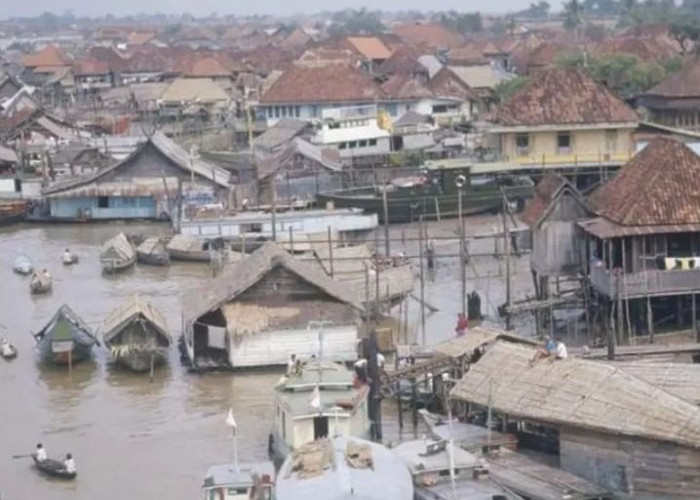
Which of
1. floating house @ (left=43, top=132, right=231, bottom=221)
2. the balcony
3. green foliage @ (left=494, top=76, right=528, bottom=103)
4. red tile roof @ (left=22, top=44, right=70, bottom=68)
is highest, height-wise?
red tile roof @ (left=22, top=44, right=70, bottom=68)

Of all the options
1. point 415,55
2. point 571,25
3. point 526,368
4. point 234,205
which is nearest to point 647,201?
point 526,368

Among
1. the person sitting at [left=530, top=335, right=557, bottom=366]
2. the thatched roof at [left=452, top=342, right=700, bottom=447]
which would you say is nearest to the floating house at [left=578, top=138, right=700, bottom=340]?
the person sitting at [left=530, top=335, right=557, bottom=366]

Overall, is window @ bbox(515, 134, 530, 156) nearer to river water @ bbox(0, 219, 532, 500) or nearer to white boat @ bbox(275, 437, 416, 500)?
river water @ bbox(0, 219, 532, 500)

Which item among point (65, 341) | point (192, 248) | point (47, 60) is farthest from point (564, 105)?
point (47, 60)

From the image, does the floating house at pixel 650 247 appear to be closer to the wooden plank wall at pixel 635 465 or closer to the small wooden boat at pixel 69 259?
the wooden plank wall at pixel 635 465

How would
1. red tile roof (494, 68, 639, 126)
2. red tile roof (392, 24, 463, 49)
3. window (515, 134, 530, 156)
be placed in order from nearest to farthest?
red tile roof (494, 68, 639, 126) → window (515, 134, 530, 156) → red tile roof (392, 24, 463, 49)

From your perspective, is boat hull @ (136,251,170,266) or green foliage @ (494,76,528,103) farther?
green foliage @ (494,76,528,103)

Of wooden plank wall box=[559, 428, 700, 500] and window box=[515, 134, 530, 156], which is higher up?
window box=[515, 134, 530, 156]

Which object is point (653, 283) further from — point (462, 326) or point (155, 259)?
point (155, 259)
